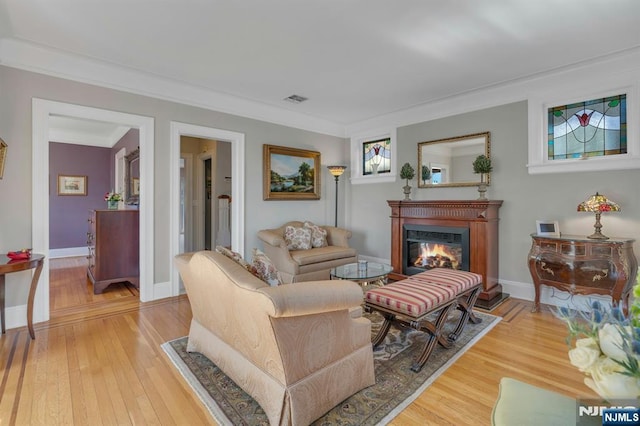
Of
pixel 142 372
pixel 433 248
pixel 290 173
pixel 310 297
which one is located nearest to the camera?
pixel 310 297

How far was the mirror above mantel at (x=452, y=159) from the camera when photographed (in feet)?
14.0

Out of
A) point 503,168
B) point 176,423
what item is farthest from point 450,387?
point 503,168

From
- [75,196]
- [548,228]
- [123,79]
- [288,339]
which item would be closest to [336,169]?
[548,228]

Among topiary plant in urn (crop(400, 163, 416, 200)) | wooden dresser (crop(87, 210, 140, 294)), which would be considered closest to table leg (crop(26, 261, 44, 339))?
wooden dresser (crop(87, 210, 140, 294))

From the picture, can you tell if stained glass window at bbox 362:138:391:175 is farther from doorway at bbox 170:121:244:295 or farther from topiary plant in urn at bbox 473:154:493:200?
doorway at bbox 170:121:244:295

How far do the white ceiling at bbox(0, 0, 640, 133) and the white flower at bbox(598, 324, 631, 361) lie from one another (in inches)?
96.3

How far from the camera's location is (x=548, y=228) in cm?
350

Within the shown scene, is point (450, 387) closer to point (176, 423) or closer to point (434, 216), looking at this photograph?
point (176, 423)

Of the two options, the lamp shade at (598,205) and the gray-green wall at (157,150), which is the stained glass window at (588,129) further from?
the gray-green wall at (157,150)

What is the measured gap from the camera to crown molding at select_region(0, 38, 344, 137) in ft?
9.82

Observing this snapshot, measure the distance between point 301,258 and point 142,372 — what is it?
2.27m

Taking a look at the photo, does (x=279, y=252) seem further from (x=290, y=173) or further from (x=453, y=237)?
(x=453, y=237)

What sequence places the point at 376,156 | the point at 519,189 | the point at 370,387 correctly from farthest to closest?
the point at 376,156 → the point at 519,189 → the point at 370,387

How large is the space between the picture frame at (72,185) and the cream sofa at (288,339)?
21.8 ft
